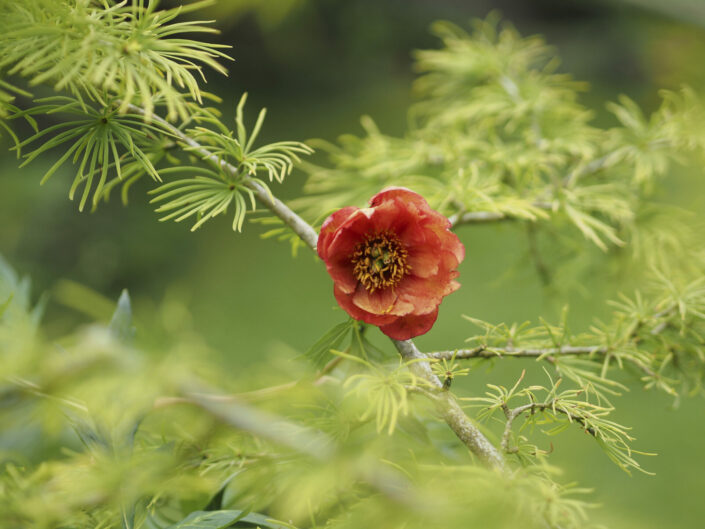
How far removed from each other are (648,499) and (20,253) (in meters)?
1.49

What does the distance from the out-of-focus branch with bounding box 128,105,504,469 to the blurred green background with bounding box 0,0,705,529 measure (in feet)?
0.11

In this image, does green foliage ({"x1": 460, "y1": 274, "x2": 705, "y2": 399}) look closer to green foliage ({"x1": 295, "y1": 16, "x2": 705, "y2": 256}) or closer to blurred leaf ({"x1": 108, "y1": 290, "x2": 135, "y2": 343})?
green foliage ({"x1": 295, "y1": 16, "x2": 705, "y2": 256})

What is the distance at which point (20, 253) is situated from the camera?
1.49 m

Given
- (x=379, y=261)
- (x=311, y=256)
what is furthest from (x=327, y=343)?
(x=311, y=256)

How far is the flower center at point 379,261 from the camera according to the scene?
9.9 inches

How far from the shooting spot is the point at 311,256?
1660 millimetres

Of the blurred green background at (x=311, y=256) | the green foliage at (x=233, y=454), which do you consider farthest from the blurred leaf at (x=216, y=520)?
the blurred green background at (x=311, y=256)

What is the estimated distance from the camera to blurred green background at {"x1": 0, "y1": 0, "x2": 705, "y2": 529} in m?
0.74

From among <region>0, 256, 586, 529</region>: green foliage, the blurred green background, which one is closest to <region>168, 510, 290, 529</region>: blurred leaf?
<region>0, 256, 586, 529</region>: green foliage

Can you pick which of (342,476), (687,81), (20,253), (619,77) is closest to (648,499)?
(687,81)

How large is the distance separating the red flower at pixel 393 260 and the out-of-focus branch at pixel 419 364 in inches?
0.5

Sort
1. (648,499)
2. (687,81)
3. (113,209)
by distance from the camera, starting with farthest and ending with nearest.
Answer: (113,209) → (648,499) → (687,81)

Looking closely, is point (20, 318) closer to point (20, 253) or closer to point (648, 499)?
point (648, 499)

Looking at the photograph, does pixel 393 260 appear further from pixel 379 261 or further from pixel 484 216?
pixel 484 216
